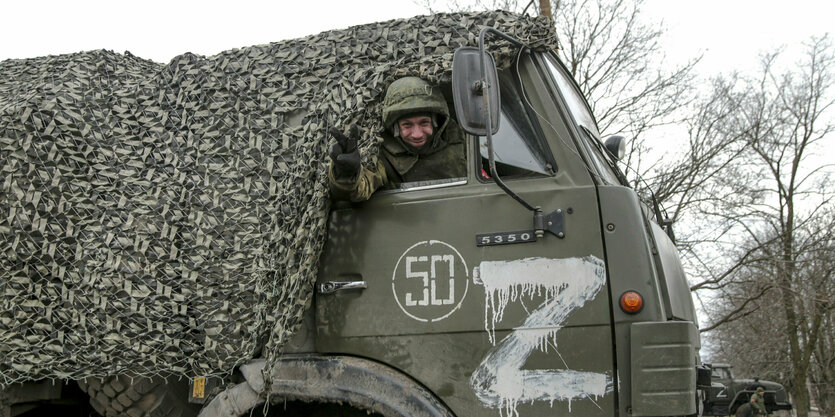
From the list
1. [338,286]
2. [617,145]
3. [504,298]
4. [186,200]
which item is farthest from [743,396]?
[186,200]

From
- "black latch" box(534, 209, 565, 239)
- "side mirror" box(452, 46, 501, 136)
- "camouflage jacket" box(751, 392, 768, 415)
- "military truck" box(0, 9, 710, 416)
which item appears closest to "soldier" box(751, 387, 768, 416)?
"camouflage jacket" box(751, 392, 768, 415)

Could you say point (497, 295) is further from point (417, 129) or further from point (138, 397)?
point (138, 397)

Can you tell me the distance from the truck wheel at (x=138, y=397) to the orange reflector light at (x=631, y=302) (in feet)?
7.54

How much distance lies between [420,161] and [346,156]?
0.59 metres

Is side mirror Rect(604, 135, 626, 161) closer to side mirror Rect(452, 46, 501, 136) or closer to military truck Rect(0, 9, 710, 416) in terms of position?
military truck Rect(0, 9, 710, 416)

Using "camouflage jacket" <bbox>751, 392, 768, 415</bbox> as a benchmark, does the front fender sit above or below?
above

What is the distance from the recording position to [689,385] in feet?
9.89

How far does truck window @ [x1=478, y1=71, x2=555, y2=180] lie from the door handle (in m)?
0.76

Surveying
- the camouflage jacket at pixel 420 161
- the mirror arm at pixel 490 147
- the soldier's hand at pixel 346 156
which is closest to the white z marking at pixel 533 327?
the mirror arm at pixel 490 147

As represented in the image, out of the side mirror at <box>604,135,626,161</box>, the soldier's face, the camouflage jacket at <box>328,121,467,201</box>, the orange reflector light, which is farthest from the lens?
the side mirror at <box>604,135,626,161</box>

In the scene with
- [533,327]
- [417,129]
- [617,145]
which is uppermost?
[617,145]

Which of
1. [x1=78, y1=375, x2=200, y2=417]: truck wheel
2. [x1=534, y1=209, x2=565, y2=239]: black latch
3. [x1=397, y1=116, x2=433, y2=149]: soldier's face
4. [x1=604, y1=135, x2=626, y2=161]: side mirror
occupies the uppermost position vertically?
[x1=604, y1=135, x2=626, y2=161]: side mirror

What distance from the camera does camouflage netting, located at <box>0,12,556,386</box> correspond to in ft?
12.0

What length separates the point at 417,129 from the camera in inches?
148
